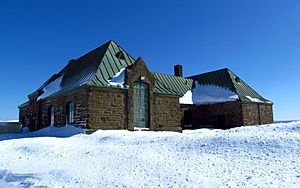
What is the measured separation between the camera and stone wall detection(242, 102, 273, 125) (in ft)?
85.6

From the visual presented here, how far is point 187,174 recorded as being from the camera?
6.82 metres

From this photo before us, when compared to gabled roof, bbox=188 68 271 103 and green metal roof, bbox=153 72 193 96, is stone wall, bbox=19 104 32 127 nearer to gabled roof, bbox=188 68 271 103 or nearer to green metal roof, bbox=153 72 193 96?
green metal roof, bbox=153 72 193 96

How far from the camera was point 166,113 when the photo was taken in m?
21.3

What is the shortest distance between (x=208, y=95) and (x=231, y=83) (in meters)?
2.77

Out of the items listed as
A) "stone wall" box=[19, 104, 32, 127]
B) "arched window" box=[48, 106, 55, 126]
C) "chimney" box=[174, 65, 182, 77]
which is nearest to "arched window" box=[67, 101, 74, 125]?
"arched window" box=[48, 106, 55, 126]

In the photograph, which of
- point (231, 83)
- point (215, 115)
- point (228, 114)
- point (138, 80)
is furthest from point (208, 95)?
point (138, 80)

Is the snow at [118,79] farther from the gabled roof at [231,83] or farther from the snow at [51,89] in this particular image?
the gabled roof at [231,83]

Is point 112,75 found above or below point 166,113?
above

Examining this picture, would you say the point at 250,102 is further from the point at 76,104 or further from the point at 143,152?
the point at 143,152

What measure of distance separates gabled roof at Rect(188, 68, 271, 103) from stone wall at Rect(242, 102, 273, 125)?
1.89ft

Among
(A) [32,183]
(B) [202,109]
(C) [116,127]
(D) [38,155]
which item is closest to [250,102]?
(B) [202,109]

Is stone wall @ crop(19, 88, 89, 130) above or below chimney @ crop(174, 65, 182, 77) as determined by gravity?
below

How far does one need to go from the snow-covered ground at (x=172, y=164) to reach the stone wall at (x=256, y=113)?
51.1 feet

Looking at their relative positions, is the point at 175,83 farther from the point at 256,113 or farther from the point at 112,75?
the point at 112,75
